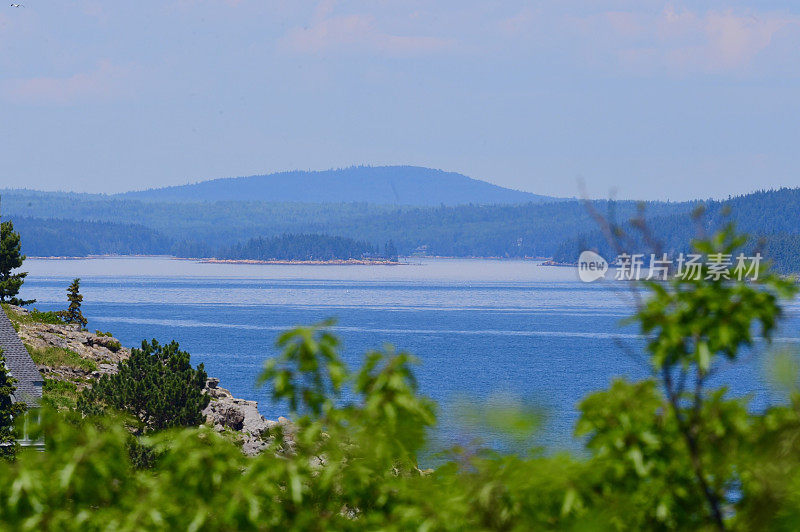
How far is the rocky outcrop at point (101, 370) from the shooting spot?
43.8m

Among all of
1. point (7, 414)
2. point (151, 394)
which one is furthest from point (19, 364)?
point (7, 414)

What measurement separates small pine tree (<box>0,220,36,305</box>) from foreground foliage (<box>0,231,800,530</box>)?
57.1m

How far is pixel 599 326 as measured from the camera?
420 feet

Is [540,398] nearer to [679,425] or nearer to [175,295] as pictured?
[679,425]

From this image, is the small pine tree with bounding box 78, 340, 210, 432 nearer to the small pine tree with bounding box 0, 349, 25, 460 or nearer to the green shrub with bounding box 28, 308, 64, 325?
the small pine tree with bounding box 0, 349, 25, 460

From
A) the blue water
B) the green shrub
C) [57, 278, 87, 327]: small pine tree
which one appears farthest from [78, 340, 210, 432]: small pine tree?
[57, 278, 87, 327]: small pine tree

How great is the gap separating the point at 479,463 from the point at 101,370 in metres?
46.8

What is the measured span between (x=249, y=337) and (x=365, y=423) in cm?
10705

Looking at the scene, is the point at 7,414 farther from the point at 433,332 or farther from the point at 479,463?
the point at 433,332

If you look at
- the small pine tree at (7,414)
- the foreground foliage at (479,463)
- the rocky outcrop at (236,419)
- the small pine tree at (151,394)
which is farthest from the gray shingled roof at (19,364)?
the foreground foliage at (479,463)

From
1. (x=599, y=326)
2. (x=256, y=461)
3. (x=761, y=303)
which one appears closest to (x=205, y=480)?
(x=256, y=461)

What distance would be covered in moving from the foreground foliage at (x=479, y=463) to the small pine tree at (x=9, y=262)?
57.1 metres

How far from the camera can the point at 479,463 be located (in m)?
5.47

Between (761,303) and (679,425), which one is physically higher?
(761,303)
